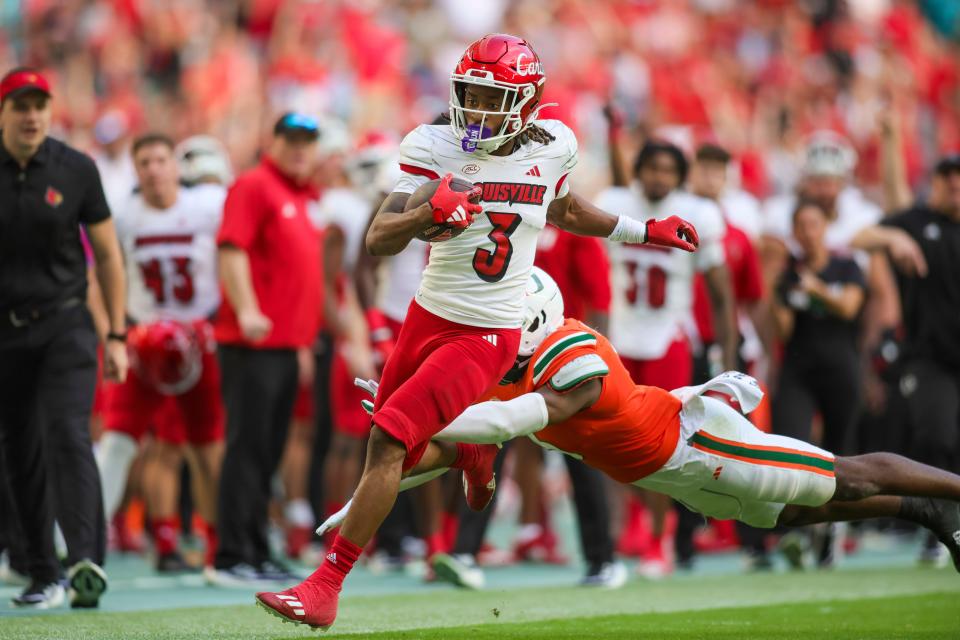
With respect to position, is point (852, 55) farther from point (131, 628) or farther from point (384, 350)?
point (131, 628)

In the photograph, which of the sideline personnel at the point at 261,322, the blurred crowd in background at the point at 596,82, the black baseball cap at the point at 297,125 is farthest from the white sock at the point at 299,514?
the black baseball cap at the point at 297,125

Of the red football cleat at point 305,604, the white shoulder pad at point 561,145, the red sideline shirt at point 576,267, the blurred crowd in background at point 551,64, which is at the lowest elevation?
the red football cleat at point 305,604

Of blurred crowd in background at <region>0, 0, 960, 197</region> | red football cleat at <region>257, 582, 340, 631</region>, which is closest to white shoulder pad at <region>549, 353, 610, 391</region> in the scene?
red football cleat at <region>257, 582, 340, 631</region>

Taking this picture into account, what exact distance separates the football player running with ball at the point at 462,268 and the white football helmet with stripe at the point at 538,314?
81 millimetres

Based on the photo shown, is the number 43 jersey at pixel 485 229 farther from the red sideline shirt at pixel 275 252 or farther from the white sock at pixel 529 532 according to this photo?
the white sock at pixel 529 532

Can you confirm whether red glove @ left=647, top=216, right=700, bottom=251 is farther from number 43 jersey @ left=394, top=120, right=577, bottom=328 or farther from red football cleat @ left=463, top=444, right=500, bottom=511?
red football cleat @ left=463, top=444, right=500, bottom=511

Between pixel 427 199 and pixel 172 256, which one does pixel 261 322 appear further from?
pixel 427 199

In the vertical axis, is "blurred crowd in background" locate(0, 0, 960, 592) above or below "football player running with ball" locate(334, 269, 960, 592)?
above

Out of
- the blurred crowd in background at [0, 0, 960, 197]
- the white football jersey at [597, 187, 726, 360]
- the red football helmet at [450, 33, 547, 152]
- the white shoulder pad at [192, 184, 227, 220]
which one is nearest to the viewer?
the red football helmet at [450, 33, 547, 152]

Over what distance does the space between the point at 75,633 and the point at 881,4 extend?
17.6 m

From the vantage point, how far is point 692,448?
20.2 ft

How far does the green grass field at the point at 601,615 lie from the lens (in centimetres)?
607

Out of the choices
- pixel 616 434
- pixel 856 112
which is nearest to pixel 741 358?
pixel 616 434

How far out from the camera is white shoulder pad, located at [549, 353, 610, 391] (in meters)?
6.01
